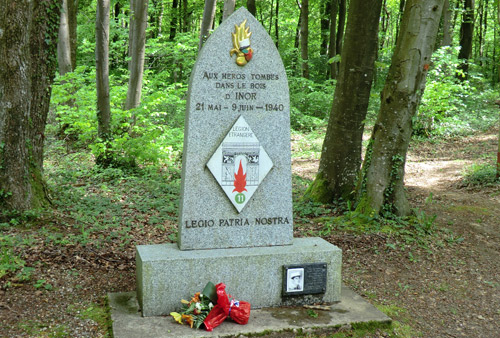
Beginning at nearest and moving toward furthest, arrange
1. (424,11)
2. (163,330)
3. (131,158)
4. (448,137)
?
(163,330)
(424,11)
(131,158)
(448,137)

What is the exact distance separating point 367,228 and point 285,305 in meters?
2.78

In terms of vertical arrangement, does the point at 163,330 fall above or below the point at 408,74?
below

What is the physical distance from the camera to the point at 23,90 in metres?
5.59

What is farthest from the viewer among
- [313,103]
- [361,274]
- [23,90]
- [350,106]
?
[313,103]

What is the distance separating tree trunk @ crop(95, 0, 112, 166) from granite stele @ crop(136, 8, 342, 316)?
626 cm

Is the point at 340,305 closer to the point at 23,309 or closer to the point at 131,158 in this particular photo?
the point at 23,309

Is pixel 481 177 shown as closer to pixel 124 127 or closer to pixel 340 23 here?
pixel 124 127

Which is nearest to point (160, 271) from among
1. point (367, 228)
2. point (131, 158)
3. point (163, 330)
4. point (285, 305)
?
point (163, 330)

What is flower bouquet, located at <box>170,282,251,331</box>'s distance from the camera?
12.0ft

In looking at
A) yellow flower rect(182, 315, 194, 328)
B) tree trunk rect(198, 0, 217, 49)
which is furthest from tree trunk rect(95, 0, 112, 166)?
yellow flower rect(182, 315, 194, 328)

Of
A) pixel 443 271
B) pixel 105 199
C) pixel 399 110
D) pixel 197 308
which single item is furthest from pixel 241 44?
pixel 105 199

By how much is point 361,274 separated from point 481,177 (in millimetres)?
5892

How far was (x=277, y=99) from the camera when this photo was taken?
4.28 m

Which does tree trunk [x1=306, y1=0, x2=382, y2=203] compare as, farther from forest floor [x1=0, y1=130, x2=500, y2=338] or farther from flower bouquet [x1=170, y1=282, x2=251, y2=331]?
flower bouquet [x1=170, y1=282, x2=251, y2=331]
